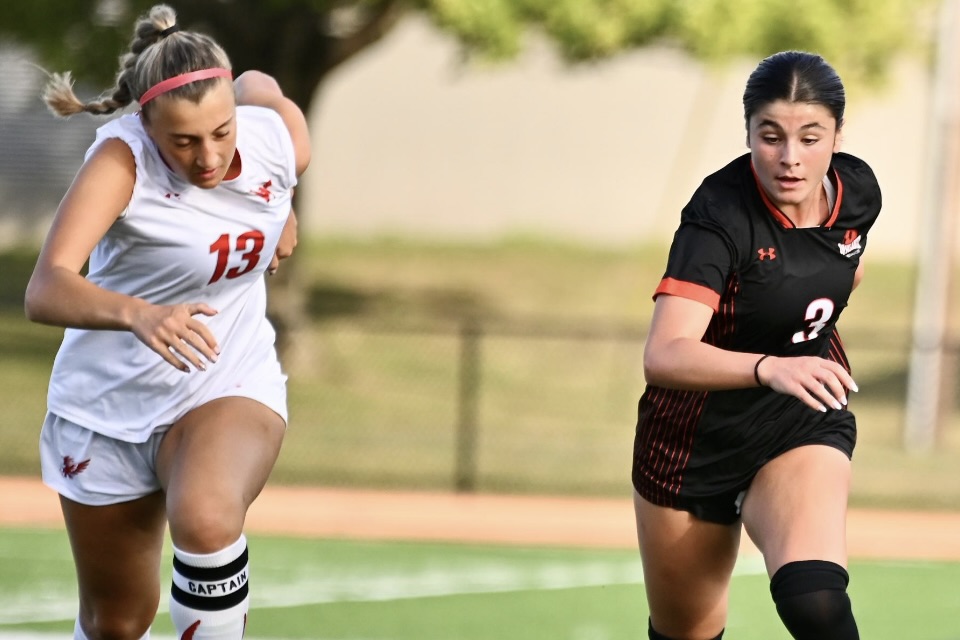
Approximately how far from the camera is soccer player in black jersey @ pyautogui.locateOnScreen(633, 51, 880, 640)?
3.51 m

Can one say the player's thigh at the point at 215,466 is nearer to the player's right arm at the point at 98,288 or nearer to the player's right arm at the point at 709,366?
the player's right arm at the point at 98,288

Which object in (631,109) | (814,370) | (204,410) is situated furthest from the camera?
(631,109)

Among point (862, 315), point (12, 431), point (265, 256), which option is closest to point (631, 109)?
point (862, 315)

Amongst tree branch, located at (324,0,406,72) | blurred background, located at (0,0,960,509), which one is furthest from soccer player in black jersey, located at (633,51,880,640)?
tree branch, located at (324,0,406,72)

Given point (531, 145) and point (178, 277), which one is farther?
point (531, 145)

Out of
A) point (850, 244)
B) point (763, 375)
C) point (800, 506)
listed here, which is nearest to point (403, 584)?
point (800, 506)

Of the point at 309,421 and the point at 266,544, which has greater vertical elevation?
the point at 266,544

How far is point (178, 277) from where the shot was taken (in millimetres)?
3951

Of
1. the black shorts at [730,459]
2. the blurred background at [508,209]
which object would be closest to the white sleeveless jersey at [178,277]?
the black shorts at [730,459]

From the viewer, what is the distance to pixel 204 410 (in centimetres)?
404

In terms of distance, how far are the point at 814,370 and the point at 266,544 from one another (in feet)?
19.2

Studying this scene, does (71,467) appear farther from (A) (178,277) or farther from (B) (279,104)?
(B) (279,104)

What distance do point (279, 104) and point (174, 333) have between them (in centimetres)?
133

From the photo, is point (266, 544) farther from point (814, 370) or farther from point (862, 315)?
point (862, 315)
